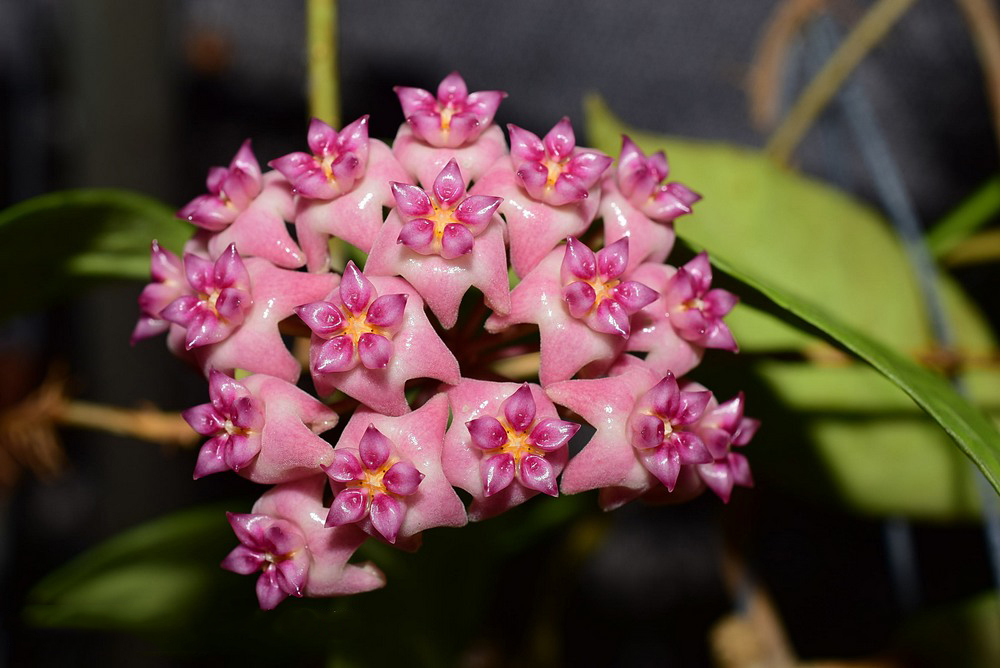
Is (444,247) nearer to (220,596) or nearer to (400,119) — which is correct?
(220,596)

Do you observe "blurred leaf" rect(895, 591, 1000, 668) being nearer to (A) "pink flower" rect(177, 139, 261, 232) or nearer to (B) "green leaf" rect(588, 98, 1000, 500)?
(B) "green leaf" rect(588, 98, 1000, 500)

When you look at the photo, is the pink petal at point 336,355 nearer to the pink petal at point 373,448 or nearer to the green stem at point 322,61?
the pink petal at point 373,448

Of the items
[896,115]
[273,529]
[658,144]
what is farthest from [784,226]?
[896,115]

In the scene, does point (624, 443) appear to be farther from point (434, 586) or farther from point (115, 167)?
point (115, 167)

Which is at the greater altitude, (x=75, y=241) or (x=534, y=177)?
(x=534, y=177)

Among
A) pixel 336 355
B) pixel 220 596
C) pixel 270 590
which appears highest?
pixel 336 355

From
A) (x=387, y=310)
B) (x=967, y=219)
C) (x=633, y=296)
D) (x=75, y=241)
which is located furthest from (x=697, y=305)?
(x=967, y=219)
